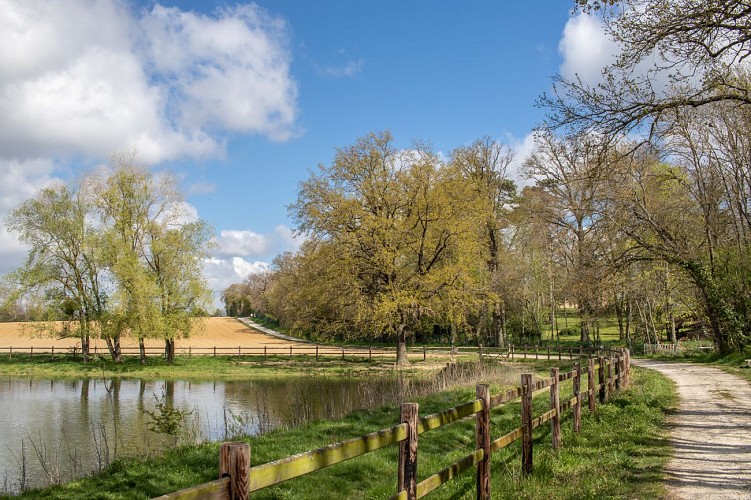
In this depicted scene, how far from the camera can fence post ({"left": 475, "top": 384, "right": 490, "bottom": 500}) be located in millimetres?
6598

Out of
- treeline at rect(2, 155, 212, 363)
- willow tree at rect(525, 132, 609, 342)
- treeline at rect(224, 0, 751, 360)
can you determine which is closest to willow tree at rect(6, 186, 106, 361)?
treeline at rect(2, 155, 212, 363)

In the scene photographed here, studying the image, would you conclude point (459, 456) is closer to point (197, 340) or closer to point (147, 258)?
point (147, 258)

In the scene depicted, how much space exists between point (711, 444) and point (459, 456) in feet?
13.4

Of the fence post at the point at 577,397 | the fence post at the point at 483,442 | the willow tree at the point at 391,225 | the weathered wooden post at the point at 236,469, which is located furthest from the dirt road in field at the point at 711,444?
the willow tree at the point at 391,225

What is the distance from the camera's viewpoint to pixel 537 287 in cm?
4766

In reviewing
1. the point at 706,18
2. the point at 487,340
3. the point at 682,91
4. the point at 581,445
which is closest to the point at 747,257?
the point at 682,91

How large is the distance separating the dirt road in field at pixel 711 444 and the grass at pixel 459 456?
0.89 ft

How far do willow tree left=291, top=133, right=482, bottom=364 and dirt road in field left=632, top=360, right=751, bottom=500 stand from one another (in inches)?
700

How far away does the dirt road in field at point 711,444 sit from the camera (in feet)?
23.4

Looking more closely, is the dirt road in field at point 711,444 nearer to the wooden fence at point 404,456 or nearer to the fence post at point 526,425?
the fence post at point 526,425

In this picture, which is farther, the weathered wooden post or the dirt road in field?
the dirt road in field

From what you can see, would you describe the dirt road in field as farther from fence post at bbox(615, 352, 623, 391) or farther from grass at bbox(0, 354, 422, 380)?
grass at bbox(0, 354, 422, 380)

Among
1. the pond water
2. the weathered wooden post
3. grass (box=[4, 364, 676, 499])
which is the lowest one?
the pond water

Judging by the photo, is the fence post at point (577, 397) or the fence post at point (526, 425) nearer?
the fence post at point (526, 425)
